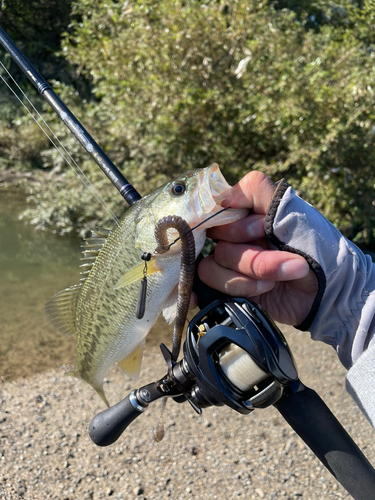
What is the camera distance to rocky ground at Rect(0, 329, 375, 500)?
287cm

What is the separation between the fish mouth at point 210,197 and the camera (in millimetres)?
1622

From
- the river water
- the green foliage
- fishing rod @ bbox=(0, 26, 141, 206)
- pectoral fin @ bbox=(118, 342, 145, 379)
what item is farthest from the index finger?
the green foliage

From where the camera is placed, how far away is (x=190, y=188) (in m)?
1.69

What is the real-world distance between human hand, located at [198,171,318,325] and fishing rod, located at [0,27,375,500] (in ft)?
0.69

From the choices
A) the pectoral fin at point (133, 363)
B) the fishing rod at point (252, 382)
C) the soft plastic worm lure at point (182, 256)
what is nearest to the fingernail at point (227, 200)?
the soft plastic worm lure at point (182, 256)

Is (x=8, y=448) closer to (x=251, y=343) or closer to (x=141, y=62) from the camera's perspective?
(x=251, y=343)

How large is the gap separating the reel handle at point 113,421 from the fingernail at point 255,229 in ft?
2.74

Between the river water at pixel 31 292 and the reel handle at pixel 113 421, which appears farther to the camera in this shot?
the river water at pixel 31 292

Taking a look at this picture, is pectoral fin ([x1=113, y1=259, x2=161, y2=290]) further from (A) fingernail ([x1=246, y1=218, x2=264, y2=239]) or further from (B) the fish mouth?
(A) fingernail ([x1=246, y1=218, x2=264, y2=239])

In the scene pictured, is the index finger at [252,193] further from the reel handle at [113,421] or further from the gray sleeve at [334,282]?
the reel handle at [113,421]

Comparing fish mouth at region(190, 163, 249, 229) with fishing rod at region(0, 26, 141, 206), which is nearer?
fish mouth at region(190, 163, 249, 229)

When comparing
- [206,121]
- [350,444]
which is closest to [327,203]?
[206,121]

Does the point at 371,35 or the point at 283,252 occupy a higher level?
the point at 283,252

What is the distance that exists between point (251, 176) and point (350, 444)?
107cm
